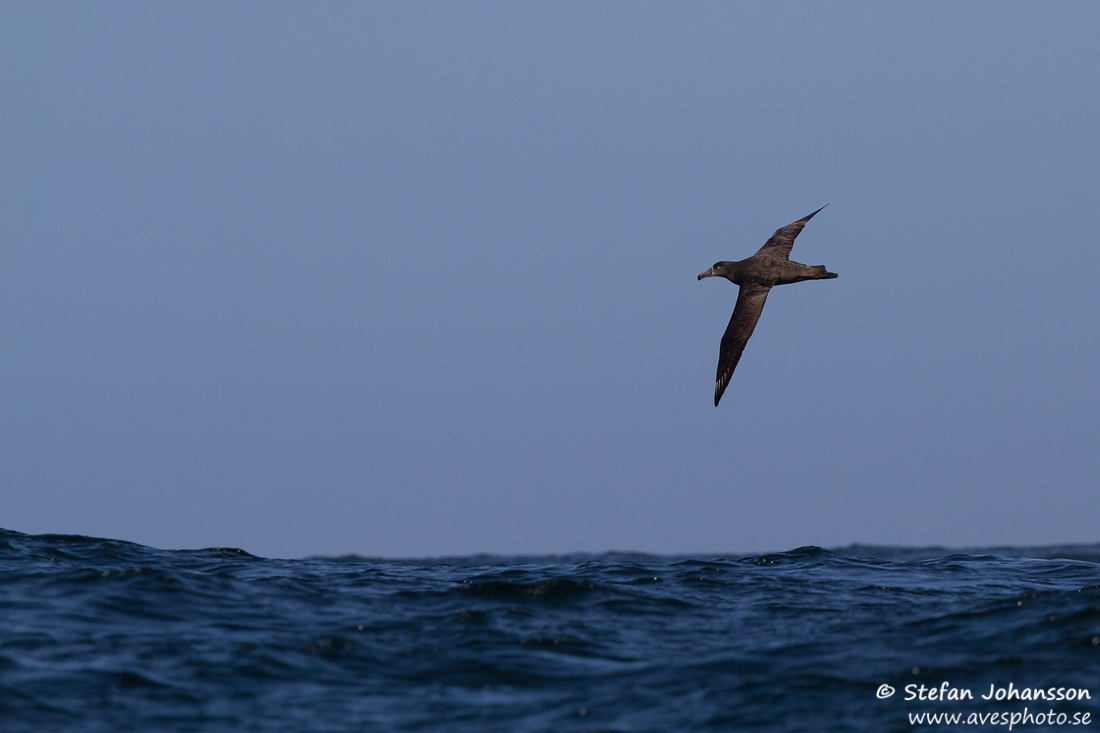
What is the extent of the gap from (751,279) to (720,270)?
73 cm

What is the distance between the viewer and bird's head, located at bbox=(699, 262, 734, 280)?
21.1m

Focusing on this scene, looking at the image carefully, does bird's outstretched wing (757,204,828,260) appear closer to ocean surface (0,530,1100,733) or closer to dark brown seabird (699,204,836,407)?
dark brown seabird (699,204,836,407)

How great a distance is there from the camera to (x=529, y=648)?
13.8 metres

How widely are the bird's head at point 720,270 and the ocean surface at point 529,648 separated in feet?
17.9

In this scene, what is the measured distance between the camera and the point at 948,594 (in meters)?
17.3

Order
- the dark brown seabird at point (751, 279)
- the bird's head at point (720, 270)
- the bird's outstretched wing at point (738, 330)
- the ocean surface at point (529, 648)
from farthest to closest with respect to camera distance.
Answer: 1. the bird's head at point (720, 270)
2. the dark brown seabird at point (751, 279)
3. the bird's outstretched wing at point (738, 330)
4. the ocean surface at point (529, 648)

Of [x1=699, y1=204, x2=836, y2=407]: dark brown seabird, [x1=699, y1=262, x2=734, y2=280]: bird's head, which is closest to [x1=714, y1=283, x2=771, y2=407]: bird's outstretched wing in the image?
[x1=699, y1=204, x2=836, y2=407]: dark brown seabird

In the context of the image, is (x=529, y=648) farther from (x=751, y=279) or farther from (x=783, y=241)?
(x=783, y=241)

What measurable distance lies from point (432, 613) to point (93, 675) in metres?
4.60

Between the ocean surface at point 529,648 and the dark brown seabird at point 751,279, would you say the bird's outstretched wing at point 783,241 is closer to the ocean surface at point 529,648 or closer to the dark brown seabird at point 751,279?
the dark brown seabird at point 751,279

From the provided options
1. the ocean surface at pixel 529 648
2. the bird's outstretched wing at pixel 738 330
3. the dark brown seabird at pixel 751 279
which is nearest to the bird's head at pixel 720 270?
the dark brown seabird at pixel 751 279

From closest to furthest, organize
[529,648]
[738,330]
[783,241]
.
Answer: [529,648]
[738,330]
[783,241]

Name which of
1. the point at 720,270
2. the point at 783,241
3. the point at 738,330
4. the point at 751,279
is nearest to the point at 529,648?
the point at 738,330

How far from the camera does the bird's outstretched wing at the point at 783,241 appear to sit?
21.3 m
